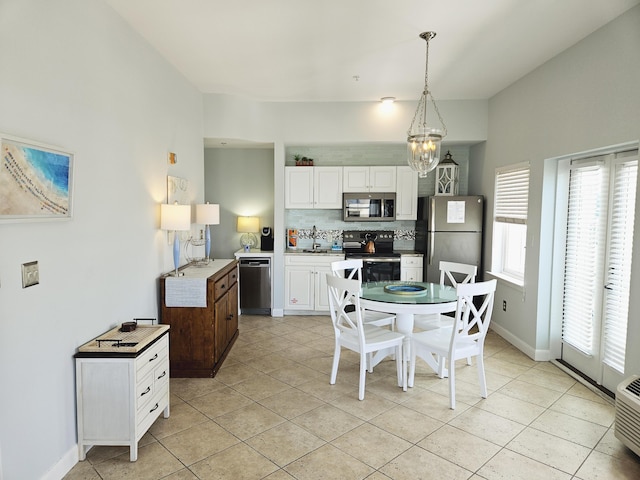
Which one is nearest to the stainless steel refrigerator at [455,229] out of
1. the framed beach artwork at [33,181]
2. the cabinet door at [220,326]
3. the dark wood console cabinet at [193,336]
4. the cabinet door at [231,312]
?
the cabinet door at [231,312]

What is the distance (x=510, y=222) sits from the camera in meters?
4.77

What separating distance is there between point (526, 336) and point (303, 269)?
282cm

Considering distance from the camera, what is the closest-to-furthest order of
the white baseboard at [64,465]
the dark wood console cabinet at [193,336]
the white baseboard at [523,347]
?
the white baseboard at [64,465] → the dark wood console cabinet at [193,336] → the white baseboard at [523,347]

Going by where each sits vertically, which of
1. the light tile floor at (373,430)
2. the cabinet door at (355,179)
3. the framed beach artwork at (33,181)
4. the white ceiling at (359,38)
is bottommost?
the light tile floor at (373,430)

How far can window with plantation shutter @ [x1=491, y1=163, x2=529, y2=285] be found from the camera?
14.8 ft

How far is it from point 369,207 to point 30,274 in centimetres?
436

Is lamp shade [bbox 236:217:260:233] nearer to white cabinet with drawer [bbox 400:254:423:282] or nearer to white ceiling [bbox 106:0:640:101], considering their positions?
white ceiling [bbox 106:0:640:101]

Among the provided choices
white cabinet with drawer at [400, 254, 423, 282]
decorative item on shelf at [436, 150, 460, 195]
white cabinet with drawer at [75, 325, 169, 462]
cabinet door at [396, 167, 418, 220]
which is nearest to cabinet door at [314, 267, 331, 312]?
white cabinet with drawer at [400, 254, 423, 282]

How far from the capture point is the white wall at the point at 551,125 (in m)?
2.96

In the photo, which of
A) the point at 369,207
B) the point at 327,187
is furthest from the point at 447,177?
the point at 327,187

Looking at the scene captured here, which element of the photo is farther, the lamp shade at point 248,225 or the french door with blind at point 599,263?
the lamp shade at point 248,225

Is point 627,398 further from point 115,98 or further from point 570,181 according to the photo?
point 115,98

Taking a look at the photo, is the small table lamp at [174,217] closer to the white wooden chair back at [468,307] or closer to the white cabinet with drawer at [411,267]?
the white wooden chair back at [468,307]

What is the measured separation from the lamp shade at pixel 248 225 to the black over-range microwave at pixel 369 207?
132cm
